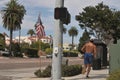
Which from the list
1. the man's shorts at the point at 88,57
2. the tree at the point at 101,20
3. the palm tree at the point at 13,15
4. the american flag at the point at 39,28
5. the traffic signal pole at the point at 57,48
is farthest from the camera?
the palm tree at the point at 13,15

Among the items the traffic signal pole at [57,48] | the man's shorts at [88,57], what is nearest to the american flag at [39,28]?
the man's shorts at [88,57]

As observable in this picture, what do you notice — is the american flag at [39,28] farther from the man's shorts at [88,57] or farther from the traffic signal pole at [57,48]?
the traffic signal pole at [57,48]

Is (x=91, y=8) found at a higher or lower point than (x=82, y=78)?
higher

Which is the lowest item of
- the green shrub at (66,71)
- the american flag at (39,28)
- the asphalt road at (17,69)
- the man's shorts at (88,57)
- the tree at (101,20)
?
the asphalt road at (17,69)

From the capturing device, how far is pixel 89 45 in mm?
18141

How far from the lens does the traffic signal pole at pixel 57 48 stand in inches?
632

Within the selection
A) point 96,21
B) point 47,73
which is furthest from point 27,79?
point 96,21

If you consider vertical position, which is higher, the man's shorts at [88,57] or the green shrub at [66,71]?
the man's shorts at [88,57]

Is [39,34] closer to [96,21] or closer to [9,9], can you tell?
[96,21]

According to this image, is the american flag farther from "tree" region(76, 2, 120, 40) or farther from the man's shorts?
"tree" region(76, 2, 120, 40)

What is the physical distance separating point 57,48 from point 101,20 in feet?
116

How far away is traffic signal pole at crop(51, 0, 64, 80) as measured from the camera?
1606 centimetres

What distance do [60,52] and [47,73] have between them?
15.8 ft

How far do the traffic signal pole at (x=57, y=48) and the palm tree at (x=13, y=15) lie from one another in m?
73.2
